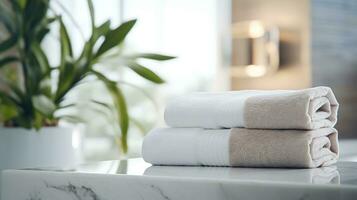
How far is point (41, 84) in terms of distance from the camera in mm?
1857

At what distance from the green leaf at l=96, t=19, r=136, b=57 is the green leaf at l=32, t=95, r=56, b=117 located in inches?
8.6

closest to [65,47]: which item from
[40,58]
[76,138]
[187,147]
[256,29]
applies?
[40,58]

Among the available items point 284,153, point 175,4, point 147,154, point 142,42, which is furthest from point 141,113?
point 284,153

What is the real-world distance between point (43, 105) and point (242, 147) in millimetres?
850

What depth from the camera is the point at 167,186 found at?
901 mm

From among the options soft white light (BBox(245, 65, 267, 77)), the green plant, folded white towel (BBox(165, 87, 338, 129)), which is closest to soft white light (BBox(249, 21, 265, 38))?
soft white light (BBox(245, 65, 267, 77))

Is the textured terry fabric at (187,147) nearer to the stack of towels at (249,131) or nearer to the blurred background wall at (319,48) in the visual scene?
the stack of towels at (249,131)

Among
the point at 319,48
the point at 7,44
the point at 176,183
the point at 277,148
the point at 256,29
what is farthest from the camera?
the point at 256,29

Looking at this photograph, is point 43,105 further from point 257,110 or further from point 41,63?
point 257,110

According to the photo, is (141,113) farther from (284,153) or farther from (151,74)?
(284,153)

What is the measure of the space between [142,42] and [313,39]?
92 cm

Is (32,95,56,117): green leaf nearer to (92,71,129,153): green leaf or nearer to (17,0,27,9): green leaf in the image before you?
(92,71,129,153): green leaf

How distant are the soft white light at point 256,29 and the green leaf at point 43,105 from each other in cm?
177

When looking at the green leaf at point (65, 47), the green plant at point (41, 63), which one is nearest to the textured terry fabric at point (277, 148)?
the green plant at point (41, 63)
